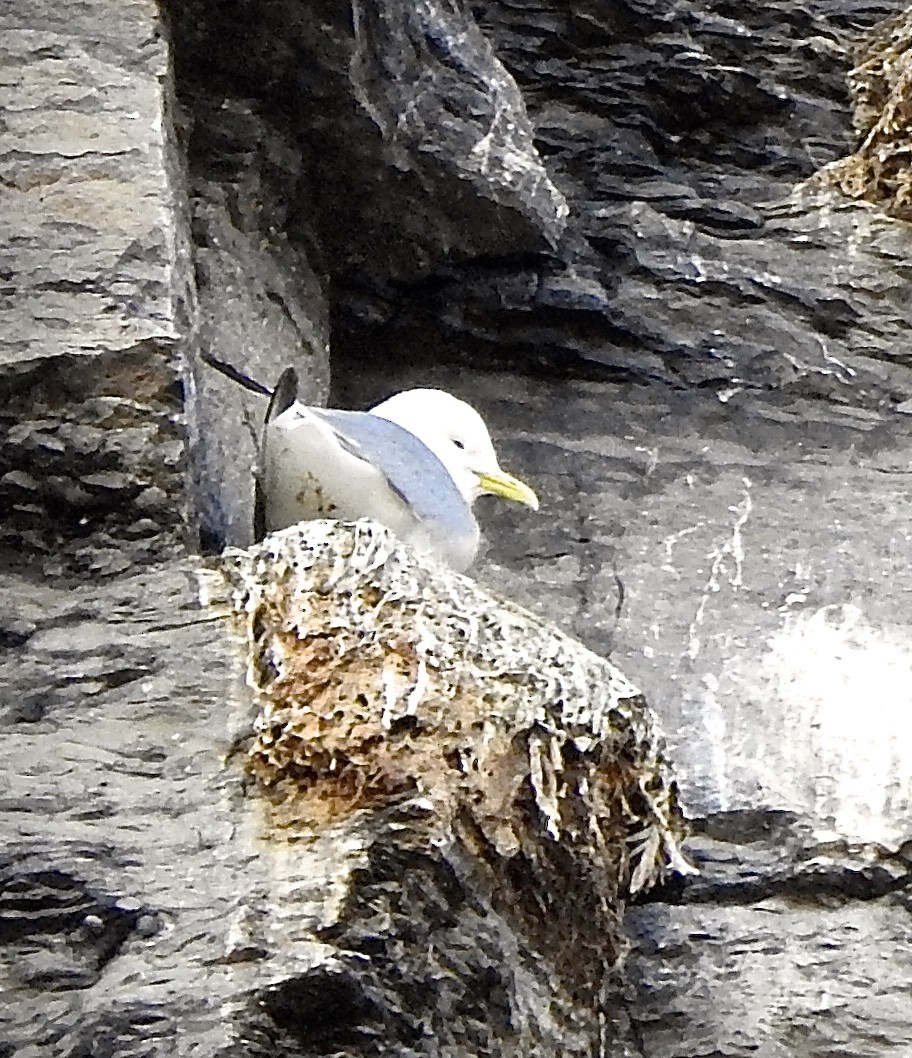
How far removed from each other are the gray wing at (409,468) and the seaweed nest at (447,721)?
0.58 feet

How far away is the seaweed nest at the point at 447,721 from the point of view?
1.36 m

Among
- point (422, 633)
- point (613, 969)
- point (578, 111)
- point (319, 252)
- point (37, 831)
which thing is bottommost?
point (613, 969)

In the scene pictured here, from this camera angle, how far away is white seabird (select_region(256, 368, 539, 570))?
69.4 inches

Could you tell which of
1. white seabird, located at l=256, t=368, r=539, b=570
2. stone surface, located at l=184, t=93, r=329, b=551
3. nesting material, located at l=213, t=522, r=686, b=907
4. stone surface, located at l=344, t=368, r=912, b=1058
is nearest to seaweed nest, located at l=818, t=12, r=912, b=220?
stone surface, located at l=344, t=368, r=912, b=1058

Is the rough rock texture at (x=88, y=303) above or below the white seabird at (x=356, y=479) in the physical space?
above

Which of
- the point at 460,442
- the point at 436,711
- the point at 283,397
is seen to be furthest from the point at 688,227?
the point at 436,711

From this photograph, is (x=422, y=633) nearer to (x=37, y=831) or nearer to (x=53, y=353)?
(x=37, y=831)

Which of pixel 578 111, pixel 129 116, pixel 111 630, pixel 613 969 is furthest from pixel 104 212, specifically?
pixel 578 111

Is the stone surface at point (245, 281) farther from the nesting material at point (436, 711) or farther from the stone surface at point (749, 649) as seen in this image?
the nesting material at point (436, 711)

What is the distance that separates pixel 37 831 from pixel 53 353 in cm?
51

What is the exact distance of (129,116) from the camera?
6.20 feet

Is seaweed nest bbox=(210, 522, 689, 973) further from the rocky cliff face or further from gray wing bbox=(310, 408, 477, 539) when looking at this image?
gray wing bbox=(310, 408, 477, 539)

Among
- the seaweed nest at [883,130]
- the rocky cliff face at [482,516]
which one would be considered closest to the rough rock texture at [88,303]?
the rocky cliff face at [482,516]

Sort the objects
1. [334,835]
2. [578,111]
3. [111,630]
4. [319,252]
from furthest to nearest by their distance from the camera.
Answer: [578,111] < [319,252] < [111,630] < [334,835]
